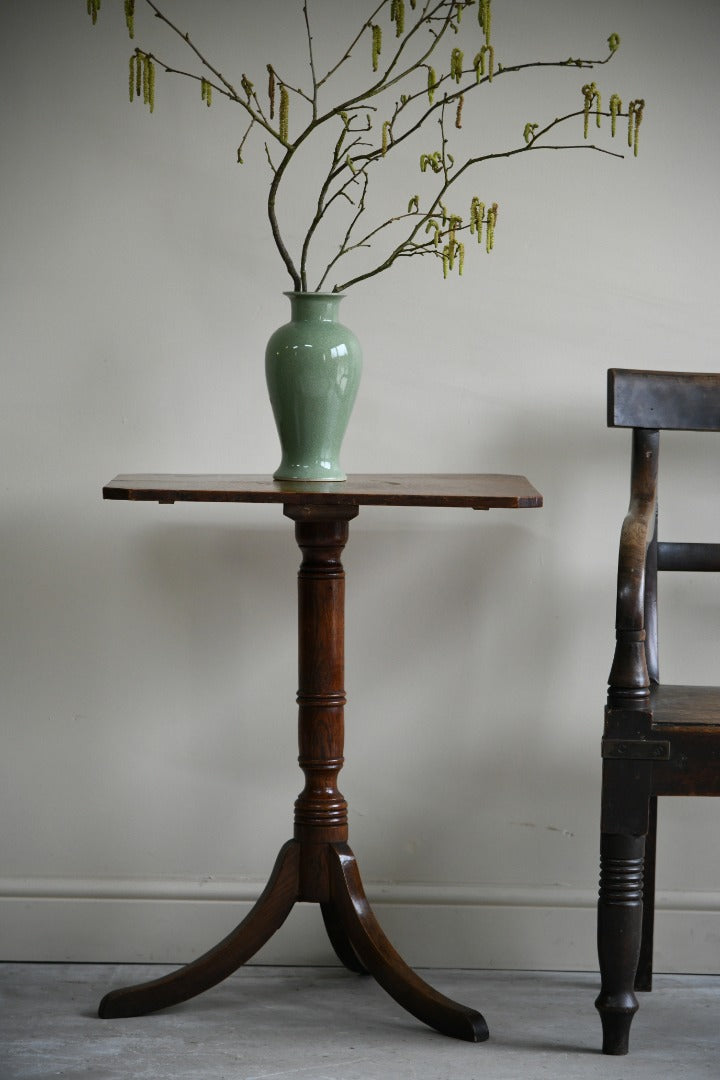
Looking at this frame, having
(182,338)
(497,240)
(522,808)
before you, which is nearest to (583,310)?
(497,240)

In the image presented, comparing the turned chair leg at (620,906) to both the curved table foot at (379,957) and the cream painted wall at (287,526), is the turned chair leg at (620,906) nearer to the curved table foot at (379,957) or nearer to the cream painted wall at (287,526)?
the curved table foot at (379,957)

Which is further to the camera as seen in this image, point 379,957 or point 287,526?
point 287,526

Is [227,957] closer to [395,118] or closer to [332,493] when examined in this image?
[332,493]

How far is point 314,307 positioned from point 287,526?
462mm

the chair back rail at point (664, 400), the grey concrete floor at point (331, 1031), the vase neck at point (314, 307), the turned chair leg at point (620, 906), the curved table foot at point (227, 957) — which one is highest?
the vase neck at point (314, 307)

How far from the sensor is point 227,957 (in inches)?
63.8

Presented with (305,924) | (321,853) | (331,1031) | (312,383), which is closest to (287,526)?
(312,383)

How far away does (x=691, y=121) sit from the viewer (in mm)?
1838

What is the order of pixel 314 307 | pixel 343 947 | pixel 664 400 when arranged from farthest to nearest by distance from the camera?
pixel 343 947 → pixel 664 400 → pixel 314 307

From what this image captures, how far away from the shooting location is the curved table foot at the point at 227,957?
162 centimetres

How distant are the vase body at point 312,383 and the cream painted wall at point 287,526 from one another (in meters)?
0.34

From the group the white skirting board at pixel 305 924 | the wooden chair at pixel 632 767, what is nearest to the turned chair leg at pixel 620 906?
the wooden chair at pixel 632 767

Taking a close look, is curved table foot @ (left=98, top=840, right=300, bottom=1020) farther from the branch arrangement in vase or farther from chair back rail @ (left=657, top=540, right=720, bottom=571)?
the branch arrangement in vase

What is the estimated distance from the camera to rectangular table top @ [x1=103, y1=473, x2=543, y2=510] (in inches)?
54.0
